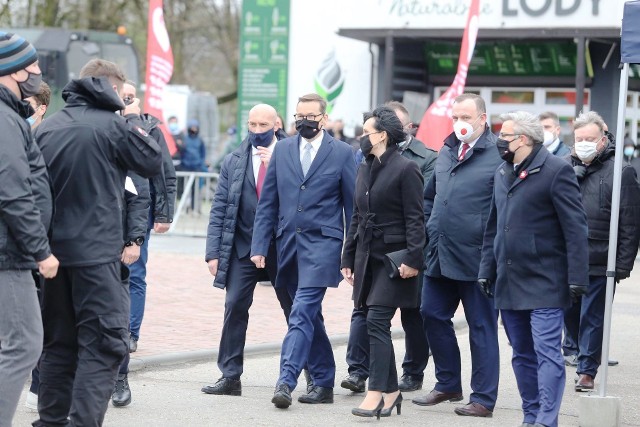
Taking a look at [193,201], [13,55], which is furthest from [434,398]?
[193,201]

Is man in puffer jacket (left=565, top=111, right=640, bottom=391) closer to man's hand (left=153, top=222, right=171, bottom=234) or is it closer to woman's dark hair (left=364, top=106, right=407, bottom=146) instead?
woman's dark hair (left=364, top=106, right=407, bottom=146)

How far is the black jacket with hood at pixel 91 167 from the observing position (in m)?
6.28

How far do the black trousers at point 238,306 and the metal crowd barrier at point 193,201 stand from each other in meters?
11.9

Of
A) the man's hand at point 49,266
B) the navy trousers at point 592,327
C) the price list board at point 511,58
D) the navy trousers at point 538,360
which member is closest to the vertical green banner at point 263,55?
the price list board at point 511,58

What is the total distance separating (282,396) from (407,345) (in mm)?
1353

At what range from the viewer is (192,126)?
26766mm

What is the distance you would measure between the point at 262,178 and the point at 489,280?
6.01 ft

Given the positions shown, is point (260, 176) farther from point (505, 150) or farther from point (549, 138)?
point (549, 138)

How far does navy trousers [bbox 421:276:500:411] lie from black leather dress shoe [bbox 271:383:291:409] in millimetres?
1038

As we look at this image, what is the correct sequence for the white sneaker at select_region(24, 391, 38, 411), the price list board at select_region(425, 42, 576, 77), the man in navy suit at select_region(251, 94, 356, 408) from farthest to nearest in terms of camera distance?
the price list board at select_region(425, 42, 576, 77) < the man in navy suit at select_region(251, 94, 356, 408) < the white sneaker at select_region(24, 391, 38, 411)

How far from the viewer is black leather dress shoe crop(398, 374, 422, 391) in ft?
28.8

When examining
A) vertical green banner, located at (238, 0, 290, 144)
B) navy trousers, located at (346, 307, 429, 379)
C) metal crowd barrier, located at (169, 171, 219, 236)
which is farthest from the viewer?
vertical green banner, located at (238, 0, 290, 144)

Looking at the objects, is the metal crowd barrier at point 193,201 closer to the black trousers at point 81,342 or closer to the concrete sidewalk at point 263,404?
the concrete sidewalk at point 263,404

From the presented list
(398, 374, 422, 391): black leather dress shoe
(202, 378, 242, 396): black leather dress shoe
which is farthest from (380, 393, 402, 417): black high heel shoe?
(202, 378, 242, 396): black leather dress shoe
